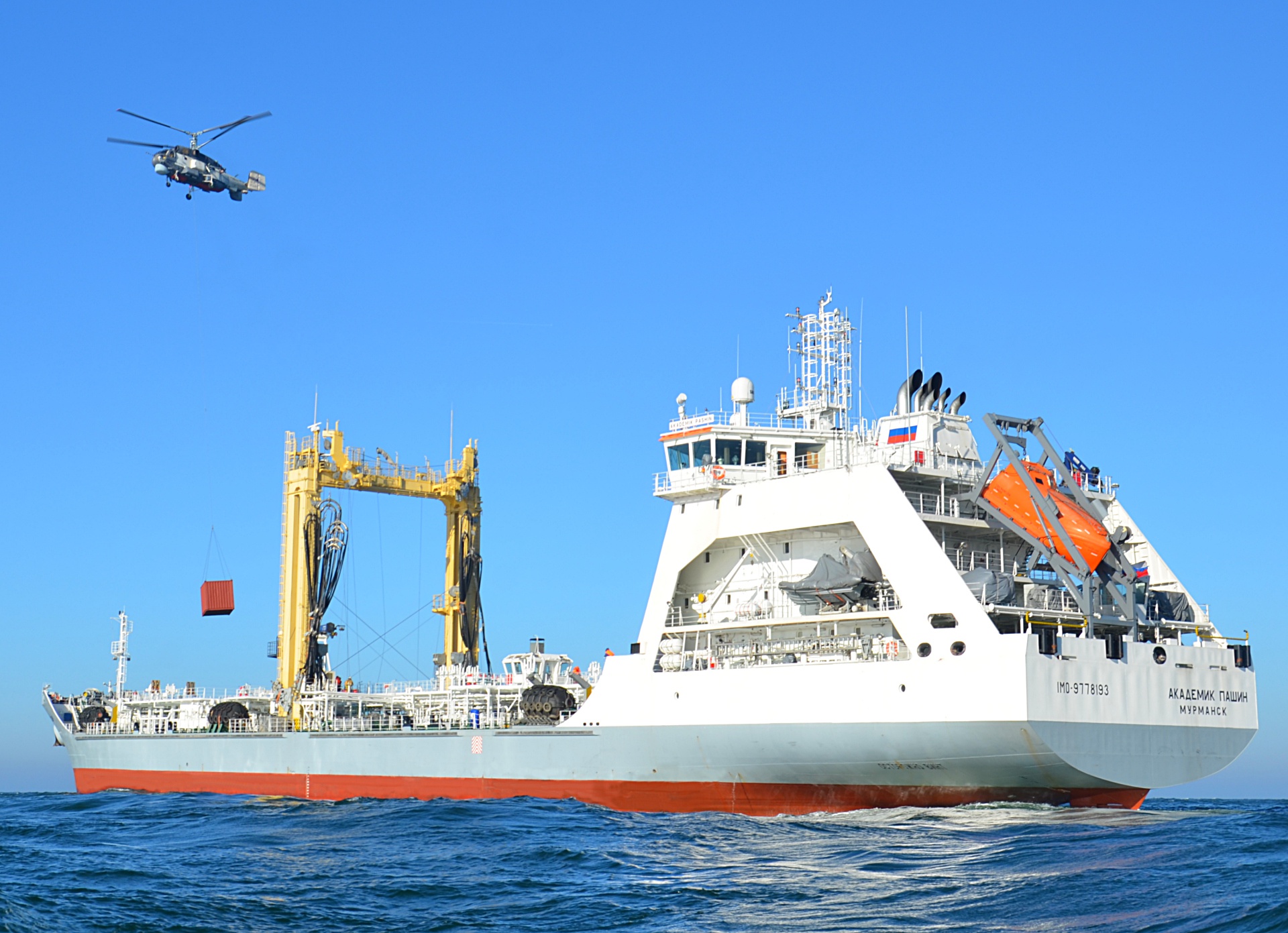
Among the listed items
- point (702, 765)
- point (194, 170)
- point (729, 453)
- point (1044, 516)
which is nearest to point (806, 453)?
point (729, 453)

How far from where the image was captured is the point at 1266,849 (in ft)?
57.4

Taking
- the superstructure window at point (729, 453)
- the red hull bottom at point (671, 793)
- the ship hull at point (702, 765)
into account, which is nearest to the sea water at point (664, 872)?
the red hull bottom at point (671, 793)

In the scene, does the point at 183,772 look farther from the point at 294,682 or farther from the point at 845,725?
the point at 845,725

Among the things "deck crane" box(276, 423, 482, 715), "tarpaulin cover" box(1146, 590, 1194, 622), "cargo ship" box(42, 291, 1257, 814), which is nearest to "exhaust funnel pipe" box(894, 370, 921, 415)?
"cargo ship" box(42, 291, 1257, 814)

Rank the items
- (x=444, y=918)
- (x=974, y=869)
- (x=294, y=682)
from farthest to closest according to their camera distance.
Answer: (x=294, y=682) < (x=974, y=869) < (x=444, y=918)

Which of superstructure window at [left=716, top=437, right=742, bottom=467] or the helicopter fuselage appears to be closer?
superstructure window at [left=716, top=437, right=742, bottom=467]

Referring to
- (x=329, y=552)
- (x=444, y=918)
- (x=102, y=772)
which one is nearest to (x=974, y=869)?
(x=444, y=918)

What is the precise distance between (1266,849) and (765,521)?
39.0ft

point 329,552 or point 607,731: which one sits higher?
point 329,552

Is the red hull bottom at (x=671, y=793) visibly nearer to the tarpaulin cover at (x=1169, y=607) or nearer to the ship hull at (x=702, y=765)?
the ship hull at (x=702, y=765)

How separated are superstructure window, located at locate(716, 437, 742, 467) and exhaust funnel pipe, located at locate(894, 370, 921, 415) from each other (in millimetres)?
3423

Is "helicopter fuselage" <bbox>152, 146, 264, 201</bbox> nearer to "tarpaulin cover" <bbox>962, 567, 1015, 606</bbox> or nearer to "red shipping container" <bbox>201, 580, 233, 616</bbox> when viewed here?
"red shipping container" <bbox>201, 580, 233, 616</bbox>

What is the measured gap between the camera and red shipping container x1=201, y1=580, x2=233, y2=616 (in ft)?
133

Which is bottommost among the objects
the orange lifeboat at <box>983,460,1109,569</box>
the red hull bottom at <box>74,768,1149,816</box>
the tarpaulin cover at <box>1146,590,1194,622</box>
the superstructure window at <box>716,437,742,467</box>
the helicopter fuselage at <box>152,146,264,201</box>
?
the red hull bottom at <box>74,768,1149,816</box>
